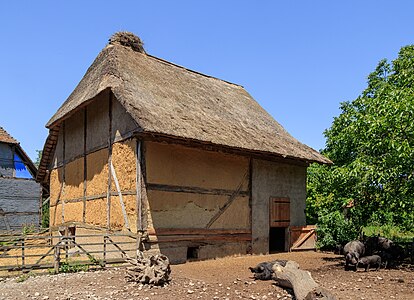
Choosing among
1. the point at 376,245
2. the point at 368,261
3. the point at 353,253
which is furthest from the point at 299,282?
the point at 376,245

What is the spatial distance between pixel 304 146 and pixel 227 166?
4455 millimetres

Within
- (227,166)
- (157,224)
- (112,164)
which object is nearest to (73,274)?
(157,224)

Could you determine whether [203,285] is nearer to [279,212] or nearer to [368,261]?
[368,261]

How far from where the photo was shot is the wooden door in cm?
1407

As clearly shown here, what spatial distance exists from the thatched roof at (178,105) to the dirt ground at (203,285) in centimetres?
351

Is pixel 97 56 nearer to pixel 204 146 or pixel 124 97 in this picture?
pixel 124 97

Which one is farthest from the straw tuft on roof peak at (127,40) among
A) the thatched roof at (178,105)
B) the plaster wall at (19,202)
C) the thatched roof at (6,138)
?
the plaster wall at (19,202)

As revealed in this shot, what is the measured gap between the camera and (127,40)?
14711 millimetres

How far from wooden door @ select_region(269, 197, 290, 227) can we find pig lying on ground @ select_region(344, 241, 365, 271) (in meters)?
3.17

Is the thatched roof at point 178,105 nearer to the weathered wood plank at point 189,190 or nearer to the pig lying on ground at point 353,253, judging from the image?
the weathered wood plank at point 189,190

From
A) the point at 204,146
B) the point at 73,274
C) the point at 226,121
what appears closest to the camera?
the point at 73,274

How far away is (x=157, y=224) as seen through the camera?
1079 cm

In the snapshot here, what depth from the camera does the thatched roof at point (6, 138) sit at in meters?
22.0

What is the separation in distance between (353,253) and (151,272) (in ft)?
18.0
